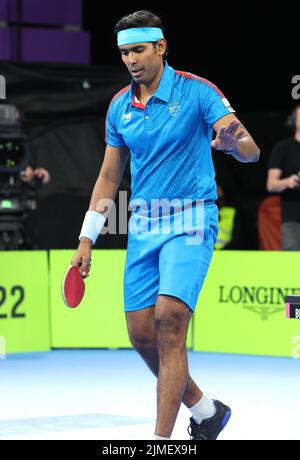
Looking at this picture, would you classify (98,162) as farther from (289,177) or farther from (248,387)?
(248,387)

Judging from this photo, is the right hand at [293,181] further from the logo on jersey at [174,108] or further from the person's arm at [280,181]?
the logo on jersey at [174,108]

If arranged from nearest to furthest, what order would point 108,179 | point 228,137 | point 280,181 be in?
point 228,137 < point 108,179 < point 280,181

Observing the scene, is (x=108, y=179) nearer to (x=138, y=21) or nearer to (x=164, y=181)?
(x=164, y=181)

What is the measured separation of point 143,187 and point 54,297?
5.00 metres

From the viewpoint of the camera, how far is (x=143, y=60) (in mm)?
5918

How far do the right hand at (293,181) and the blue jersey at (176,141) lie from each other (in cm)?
477

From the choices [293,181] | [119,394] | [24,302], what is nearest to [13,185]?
[24,302]

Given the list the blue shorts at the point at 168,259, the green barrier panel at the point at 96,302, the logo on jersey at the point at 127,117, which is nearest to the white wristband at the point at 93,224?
the blue shorts at the point at 168,259

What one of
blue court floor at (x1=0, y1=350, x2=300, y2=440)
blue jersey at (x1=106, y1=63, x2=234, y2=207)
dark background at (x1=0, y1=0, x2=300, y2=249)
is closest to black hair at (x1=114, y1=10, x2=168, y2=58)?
blue jersey at (x1=106, y1=63, x2=234, y2=207)

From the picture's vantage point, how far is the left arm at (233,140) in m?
5.50

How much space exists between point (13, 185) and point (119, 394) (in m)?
3.72

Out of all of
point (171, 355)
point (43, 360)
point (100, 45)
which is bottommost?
point (43, 360)

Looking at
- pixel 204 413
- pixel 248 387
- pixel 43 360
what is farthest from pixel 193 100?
pixel 43 360

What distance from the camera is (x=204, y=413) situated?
20.2ft
